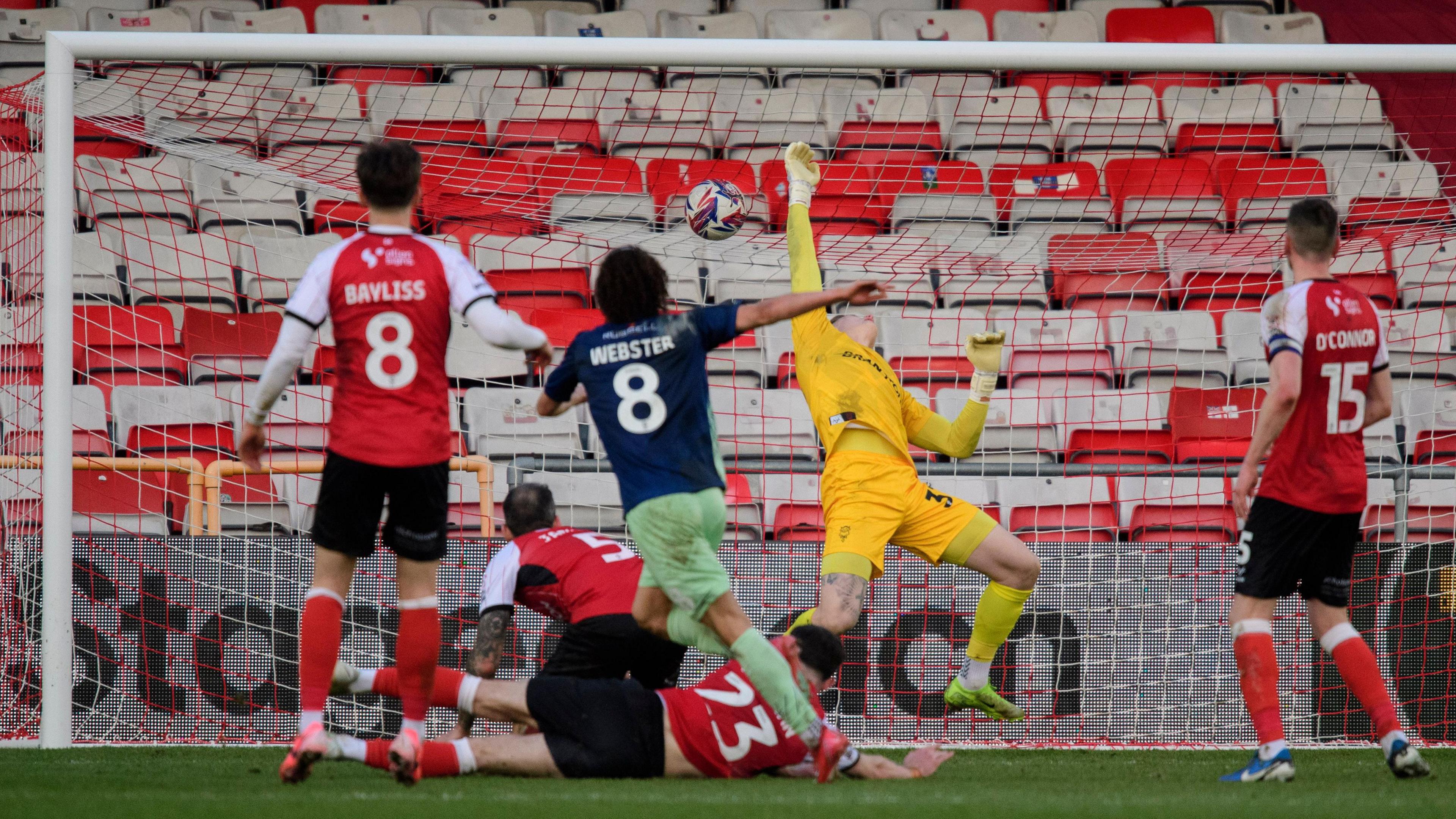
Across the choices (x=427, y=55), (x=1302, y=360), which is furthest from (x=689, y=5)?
(x=1302, y=360)

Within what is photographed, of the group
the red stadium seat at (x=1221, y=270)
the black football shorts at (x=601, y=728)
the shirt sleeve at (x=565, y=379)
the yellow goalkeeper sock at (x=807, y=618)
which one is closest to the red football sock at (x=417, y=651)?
the black football shorts at (x=601, y=728)

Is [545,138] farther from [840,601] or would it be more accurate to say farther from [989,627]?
[989,627]

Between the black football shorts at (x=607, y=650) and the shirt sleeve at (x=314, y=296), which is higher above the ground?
the shirt sleeve at (x=314, y=296)

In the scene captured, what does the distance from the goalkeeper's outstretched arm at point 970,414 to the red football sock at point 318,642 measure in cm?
284

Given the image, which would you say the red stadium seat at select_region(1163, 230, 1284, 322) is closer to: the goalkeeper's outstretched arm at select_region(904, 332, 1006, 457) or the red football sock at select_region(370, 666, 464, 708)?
the goalkeeper's outstretched arm at select_region(904, 332, 1006, 457)

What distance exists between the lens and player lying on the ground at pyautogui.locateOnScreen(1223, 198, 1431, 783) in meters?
4.36

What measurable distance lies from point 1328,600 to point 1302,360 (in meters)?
0.85

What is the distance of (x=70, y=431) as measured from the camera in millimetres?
5426

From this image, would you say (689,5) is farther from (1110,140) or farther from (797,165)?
(797,165)

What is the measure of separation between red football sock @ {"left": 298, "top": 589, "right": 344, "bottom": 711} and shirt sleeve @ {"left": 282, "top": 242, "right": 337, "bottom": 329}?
2.74 ft

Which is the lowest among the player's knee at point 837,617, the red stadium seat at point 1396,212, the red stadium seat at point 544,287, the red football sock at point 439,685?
the red football sock at point 439,685

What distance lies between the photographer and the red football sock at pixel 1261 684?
4336 millimetres

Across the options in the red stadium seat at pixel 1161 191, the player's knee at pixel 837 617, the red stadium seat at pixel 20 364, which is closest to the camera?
the player's knee at pixel 837 617

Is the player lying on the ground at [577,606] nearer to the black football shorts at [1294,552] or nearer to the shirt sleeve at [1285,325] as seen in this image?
the black football shorts at [1294,552]
